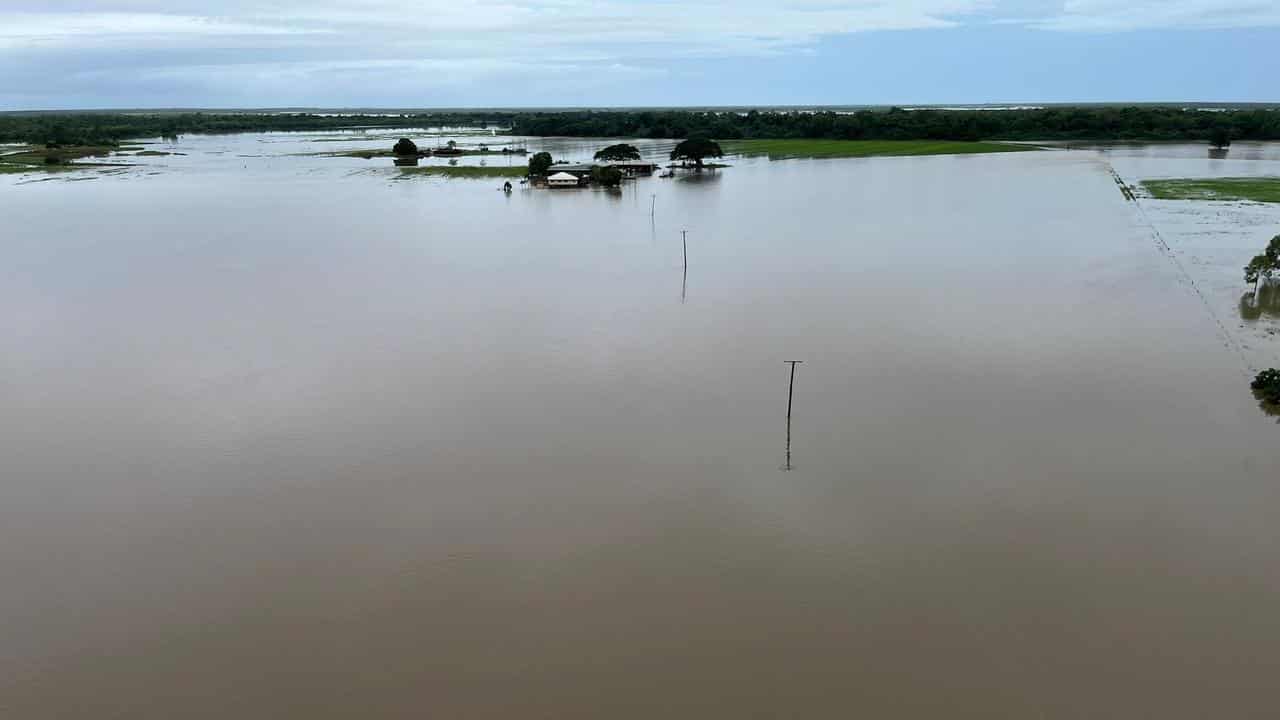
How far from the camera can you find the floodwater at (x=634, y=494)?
6.48 metres

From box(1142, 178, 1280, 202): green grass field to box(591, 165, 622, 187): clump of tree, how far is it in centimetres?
1728

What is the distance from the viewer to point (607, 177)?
31875 mm

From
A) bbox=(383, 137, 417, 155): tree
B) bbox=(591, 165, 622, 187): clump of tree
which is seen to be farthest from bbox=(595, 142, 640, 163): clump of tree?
bbox=(383, 137, 417, 155): tree

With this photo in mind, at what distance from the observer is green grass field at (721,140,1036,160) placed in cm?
4375

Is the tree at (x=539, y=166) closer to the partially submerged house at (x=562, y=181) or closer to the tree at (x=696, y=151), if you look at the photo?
the partially submerged house at (x=562, y=181)

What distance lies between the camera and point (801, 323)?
14.5 metres

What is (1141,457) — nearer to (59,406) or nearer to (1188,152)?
(59,406)

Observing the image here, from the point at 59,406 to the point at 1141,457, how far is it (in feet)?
41.6

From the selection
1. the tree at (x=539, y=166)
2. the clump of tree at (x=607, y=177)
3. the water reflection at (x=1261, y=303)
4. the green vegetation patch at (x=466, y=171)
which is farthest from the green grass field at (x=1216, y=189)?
the green vegetation patch at (x=466, y=171)

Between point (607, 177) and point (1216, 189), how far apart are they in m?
20.0

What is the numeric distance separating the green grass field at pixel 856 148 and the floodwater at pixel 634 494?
87.3 ft

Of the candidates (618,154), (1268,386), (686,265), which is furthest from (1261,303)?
(618,154)

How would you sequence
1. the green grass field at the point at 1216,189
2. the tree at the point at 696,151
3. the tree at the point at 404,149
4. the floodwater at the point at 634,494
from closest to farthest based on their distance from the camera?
the floodwater at the point at 634,494 → the green grass field at the point at 1216,189 → the tree at the point at 696,151 → the tree at the point at 404,149

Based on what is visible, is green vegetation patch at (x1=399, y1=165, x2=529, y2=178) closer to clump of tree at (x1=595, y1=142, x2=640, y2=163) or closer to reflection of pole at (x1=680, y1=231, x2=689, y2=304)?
clump of tree at (x1=595, y1=142, x2=640, y2=163)
